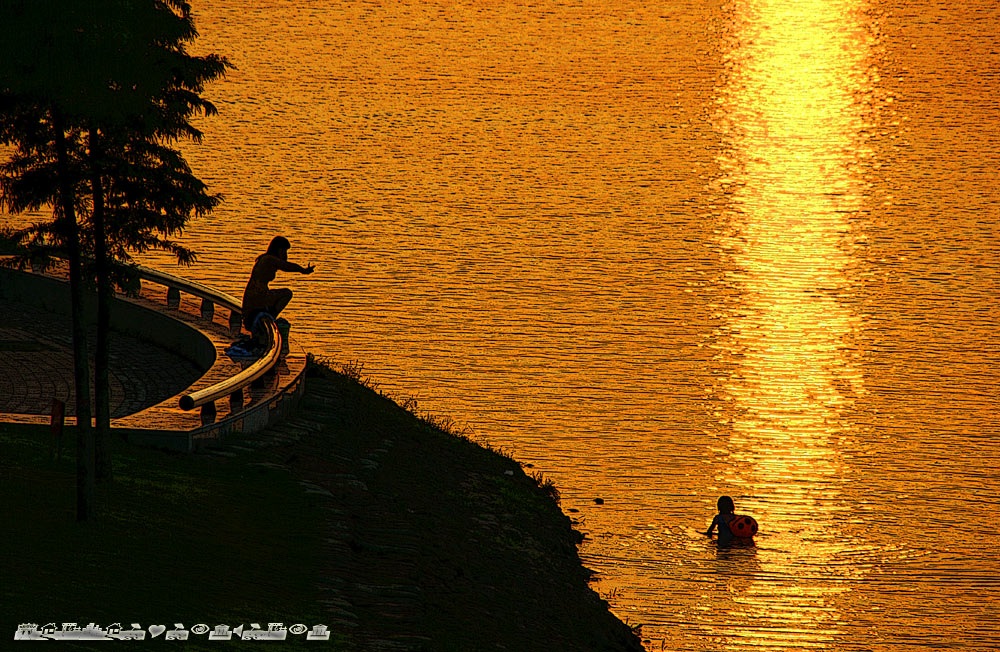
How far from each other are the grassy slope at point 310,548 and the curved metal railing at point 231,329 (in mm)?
775

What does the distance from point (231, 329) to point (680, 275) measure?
81.4ft

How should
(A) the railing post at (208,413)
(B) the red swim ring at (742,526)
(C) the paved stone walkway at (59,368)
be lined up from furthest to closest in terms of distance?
1. (B) the red swim ring at (742,526)
2. (C) the paved stone walkway at (59,368)
3. (A) the railing post at (208,413)

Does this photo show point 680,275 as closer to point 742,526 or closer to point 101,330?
point 742,526

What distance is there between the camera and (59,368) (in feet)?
81.7

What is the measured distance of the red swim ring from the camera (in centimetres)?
2822

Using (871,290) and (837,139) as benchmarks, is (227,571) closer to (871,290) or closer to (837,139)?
(871,290)

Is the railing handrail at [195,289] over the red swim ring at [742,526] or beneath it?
over

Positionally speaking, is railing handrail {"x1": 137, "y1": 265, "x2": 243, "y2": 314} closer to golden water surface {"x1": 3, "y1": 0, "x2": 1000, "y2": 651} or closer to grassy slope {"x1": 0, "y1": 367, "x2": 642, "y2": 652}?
grassy slope {"x1": 0, "y1": 367, "x2": 642, "y2": 652}

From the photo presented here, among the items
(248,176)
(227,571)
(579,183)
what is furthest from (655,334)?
(227,571)

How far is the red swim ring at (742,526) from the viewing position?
92.6ft

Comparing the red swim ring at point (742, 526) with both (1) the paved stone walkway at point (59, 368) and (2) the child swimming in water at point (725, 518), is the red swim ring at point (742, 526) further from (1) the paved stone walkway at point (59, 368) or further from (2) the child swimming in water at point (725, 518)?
(1) the paved stone walkway at point (59, 368)

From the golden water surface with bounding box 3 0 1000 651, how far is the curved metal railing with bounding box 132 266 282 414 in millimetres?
6876

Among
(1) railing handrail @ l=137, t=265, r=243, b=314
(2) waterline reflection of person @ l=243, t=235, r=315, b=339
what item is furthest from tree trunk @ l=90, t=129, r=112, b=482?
(1) railing handrail @ l=137, t=265, r=243, b=314

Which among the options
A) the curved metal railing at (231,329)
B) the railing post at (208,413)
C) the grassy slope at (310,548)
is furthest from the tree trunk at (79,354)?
the railing post at (208,413)
